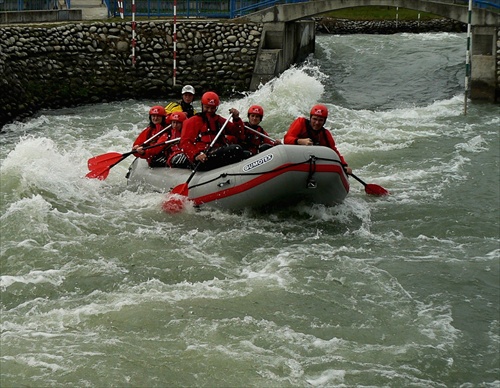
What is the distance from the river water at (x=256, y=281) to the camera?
24.3 ft

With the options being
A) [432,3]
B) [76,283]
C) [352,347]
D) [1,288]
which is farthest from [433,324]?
[432,3]

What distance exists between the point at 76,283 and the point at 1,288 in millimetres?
698

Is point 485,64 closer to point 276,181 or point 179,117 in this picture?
point 179,117

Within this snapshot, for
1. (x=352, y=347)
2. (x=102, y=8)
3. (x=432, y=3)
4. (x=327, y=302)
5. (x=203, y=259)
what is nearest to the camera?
(x=352, y=347)

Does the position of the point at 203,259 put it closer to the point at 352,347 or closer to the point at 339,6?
the point at 352,347

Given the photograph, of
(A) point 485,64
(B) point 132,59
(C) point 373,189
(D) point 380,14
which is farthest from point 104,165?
(D) point 380,14

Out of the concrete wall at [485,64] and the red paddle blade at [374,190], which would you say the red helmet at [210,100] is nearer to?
the red paddle blade at [374,190]

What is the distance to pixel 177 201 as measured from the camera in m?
11.2

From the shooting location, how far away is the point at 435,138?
1578 cm

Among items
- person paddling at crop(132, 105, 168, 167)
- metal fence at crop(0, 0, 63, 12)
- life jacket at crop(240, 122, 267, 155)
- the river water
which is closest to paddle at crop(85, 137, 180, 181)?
the river water

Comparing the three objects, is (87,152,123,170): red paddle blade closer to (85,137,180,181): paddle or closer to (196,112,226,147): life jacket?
(85,137,180,181): paddle

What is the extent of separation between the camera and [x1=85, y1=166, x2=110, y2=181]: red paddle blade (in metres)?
12.6

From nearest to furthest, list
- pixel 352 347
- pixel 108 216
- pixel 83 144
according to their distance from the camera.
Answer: pixel 352 347 < pixel 108 216 < pixel 83 144

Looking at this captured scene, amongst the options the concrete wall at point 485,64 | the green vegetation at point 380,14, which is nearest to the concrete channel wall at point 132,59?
the concrete wall at point 485,64
